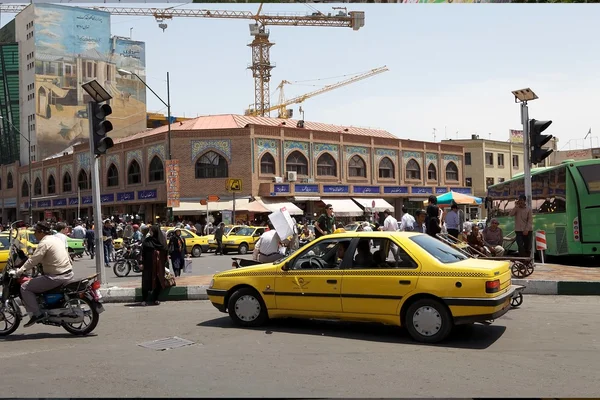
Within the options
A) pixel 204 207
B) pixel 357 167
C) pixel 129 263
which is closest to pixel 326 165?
pixel 357 167

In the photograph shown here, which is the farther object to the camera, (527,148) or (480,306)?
(527,148)

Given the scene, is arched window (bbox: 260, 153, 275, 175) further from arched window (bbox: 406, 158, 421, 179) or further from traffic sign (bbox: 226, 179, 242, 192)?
arched window (bbox: 406, 158, 421, 179)

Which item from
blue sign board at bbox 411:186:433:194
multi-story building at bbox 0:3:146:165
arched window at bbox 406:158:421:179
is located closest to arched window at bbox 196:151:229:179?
arched window at bbox 406:158:421:179

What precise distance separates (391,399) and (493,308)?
2541 millimetres

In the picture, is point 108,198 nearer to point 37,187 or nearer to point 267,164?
point 267,164

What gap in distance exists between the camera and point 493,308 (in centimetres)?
739

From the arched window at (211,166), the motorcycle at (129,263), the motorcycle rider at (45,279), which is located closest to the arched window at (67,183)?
the arched window at (211,166)

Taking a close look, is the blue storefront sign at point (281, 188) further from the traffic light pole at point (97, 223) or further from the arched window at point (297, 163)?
the traffic light pole at point (97, 223)

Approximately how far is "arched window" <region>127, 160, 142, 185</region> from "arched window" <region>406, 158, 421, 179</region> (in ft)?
78.4

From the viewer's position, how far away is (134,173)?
51969 millimetres

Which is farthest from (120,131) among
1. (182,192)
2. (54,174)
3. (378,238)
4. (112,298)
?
(378,238)

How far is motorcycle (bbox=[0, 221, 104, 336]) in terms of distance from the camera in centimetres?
841

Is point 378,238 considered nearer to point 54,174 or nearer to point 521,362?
point 521,362

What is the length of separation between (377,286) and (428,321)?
76 cm
